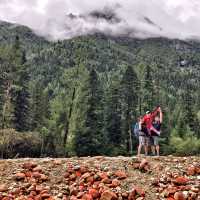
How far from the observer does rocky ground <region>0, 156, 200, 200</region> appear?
12.3 meters

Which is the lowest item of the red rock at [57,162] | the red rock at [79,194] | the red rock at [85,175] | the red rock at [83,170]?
the red rock at [79,194]

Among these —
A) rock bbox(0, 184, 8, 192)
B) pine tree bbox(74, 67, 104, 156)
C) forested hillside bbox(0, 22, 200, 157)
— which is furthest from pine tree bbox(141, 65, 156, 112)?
rock bbox(0, 184, 8, 192)

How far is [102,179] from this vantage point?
42.8 feet

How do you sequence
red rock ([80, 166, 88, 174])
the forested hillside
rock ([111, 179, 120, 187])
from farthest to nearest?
the forested hillside → red rock ([80, 166, 88, 174]) → rock ([111, 179, 120, 187])

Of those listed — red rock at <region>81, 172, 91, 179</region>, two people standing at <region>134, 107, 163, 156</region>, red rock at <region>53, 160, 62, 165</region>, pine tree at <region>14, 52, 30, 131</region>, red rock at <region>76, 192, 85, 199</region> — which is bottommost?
red rock at <region>76, 192, 85, 199</region>

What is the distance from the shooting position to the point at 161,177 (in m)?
13.1

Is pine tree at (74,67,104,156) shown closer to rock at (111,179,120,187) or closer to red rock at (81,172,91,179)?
red rock at (81,172,91,179)

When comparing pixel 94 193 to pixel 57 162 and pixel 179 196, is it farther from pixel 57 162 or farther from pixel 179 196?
pixel 57 162

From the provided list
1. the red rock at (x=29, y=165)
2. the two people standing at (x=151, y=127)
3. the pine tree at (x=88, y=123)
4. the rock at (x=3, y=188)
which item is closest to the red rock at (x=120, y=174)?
the red rock at (x=29, y=165)

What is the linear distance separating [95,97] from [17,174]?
167 feet

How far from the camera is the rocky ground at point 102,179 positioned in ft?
40.2

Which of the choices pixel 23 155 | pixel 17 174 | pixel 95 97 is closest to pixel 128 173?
pixel 17 174

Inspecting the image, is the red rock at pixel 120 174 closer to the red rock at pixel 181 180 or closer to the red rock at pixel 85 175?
the red rock at pixel 85 175

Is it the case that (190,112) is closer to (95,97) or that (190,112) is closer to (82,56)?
(95,97)
